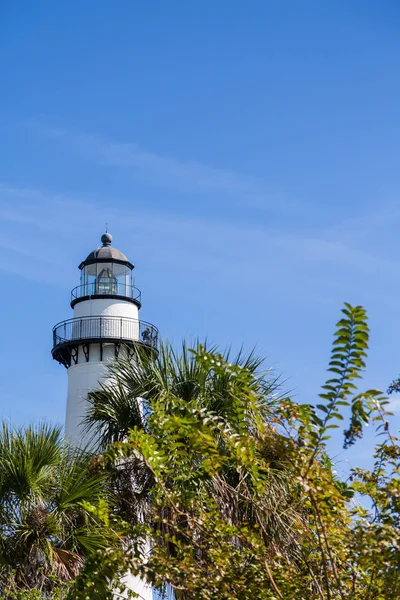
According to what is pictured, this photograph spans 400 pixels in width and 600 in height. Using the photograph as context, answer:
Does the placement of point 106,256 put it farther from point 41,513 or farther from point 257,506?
point 257,506

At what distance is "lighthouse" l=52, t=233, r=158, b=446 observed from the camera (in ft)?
78.9

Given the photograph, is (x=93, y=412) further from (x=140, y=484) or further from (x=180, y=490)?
(x=180, y=490)

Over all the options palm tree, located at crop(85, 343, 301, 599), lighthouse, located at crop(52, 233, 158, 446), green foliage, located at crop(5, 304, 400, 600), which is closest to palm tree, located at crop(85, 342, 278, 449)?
palm tree, located at crop(85, 343, 301, 599)

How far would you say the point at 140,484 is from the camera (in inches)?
511

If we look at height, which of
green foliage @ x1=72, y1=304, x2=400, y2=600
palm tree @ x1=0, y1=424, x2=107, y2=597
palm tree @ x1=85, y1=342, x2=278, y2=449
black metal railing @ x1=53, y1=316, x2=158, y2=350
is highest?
black metal railing @ x1=53, y1=316, x2=158, y2=350

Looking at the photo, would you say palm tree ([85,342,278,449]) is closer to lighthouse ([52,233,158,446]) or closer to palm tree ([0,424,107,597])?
palm tree ([0,424,107,597])

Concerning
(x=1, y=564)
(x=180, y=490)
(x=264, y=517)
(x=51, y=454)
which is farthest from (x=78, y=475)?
(x=180, y=490)

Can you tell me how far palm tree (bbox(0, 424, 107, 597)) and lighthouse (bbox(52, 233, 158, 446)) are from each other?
10.7 m

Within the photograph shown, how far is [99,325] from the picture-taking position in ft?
79.9

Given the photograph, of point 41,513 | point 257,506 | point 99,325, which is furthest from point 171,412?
point 99,325

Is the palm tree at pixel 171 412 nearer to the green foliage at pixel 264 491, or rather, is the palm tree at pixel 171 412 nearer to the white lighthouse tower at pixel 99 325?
the green foliage at pixel 264 491

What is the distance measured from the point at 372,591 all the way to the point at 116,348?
18311 mm

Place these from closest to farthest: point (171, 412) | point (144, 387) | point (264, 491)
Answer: point (264, 491)
point (171, 412)
point (144, 387)

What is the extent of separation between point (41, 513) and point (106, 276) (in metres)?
13.8
